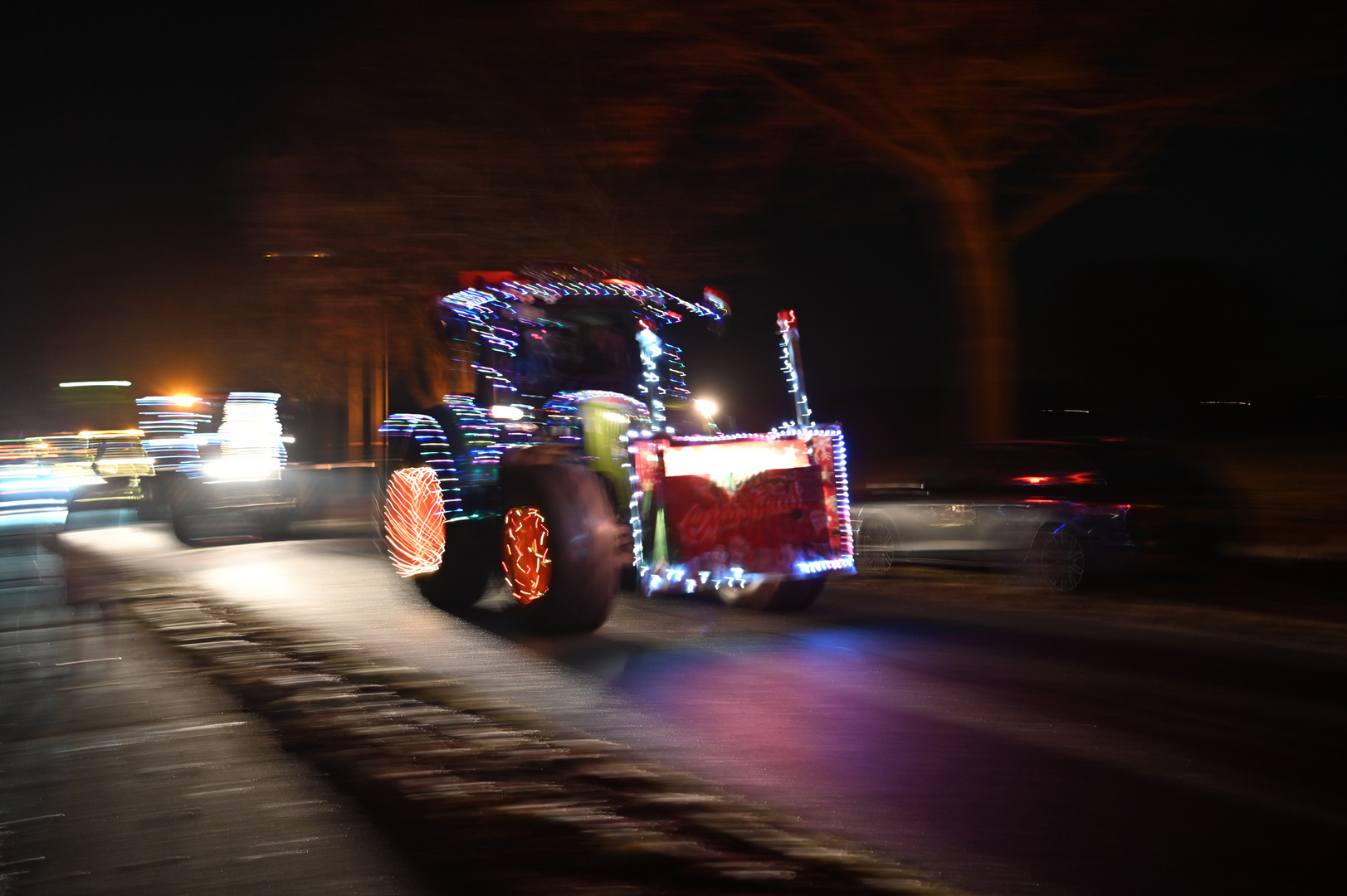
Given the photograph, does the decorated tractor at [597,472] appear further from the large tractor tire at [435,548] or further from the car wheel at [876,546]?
the car wheel at [876,546]

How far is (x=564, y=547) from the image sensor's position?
9.17 metres

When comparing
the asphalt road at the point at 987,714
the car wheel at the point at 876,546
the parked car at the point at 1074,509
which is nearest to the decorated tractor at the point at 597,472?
the asphalt road at the point at 987,714

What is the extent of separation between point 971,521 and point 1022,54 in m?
4.90

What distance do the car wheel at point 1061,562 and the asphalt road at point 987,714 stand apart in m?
0.31

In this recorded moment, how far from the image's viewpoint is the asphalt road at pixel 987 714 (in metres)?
4.80

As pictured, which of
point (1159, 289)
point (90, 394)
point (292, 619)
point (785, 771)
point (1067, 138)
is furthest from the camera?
point (90, 394)

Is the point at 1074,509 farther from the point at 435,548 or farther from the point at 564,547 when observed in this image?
the point at 435,548

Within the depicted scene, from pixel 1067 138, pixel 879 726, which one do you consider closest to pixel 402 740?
pixel 879 726

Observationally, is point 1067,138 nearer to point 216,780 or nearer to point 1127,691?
point 1127,691

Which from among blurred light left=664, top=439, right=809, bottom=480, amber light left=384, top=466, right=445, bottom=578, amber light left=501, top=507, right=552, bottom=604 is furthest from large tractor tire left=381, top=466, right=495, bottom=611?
blurred light left=664, top=439, right=809, bottom=480

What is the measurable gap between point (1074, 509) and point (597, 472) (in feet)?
15.6

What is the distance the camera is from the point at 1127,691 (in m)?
7.57

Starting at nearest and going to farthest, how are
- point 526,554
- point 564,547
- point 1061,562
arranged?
→ point 564,547 < point 526,554 < point 1061,562

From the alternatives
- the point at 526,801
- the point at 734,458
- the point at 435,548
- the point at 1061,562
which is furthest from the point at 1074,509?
the point at 526,801
